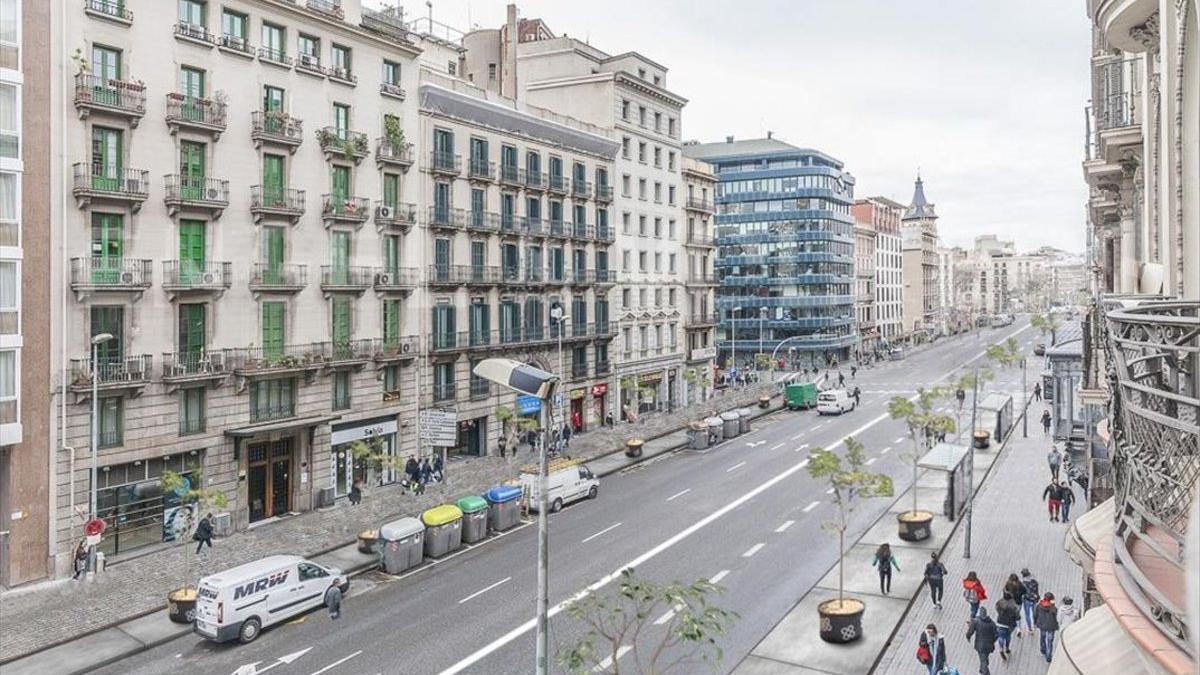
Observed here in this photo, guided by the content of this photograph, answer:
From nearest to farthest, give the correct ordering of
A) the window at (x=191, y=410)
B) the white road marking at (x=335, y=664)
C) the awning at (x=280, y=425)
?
the white road marking at (x=335, y=664) → the window at (x=191, y=410) → the awning at (x=280, y=425)

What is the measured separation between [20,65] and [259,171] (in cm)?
954

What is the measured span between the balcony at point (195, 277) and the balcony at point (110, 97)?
5406 millimetres

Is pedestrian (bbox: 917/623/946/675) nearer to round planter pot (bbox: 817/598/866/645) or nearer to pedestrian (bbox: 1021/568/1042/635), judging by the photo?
round planter pot (bbox: 817/598/866/645)

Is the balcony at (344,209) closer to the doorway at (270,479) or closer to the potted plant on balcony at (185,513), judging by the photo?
the doorway at (270,479)

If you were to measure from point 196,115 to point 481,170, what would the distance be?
57.4 ft

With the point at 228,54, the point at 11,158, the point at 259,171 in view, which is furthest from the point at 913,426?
the point at 11,158

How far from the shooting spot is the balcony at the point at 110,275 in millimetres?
29891

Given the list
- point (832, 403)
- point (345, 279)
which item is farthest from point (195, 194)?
point (832, 403)

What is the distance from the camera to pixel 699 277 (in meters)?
76.0

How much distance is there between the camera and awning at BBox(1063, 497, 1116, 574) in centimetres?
1095

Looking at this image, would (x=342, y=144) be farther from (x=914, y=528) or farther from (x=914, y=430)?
(x=914, y=528)

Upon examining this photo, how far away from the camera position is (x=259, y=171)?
36531mm

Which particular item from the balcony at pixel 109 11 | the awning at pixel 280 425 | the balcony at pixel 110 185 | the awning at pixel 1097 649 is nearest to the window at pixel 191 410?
the awning at pixel 280 425

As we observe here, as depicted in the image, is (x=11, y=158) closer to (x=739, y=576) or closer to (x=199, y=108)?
(x=199, y=108)
